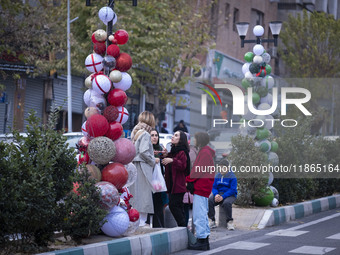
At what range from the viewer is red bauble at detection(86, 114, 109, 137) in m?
10.3

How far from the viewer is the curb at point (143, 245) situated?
836 centimetres

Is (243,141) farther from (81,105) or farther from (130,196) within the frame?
(81,105)

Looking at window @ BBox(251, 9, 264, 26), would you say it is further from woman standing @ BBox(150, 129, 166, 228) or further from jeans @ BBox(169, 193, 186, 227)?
jeans @ BBox(169, 193, 186, 227)

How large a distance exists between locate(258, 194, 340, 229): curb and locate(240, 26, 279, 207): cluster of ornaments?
0.49m

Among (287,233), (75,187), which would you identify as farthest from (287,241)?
(75,187)

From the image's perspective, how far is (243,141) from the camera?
14750 millimetres

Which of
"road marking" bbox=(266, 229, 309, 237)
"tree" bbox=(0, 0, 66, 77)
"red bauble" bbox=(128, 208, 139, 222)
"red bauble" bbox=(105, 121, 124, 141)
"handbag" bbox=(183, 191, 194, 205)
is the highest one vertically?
"tree" bbox=(0, 0, 66, 77)

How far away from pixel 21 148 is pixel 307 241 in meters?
5.11

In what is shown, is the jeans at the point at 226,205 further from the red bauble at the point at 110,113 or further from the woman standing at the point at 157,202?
the red bauble at the point at 110,113

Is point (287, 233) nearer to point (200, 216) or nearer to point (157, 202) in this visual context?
point (157, 202)

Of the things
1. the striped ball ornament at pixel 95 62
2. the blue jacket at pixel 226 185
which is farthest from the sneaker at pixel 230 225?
the striped ball ornament at pixel 95 62

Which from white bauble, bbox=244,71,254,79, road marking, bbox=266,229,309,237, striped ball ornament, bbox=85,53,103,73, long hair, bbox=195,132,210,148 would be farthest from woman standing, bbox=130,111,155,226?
white bauble, bbox=244,71,254,79

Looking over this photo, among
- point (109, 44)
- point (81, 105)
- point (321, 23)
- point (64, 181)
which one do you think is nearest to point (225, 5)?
point (321, 23)

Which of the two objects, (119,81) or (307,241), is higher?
(119,81)
